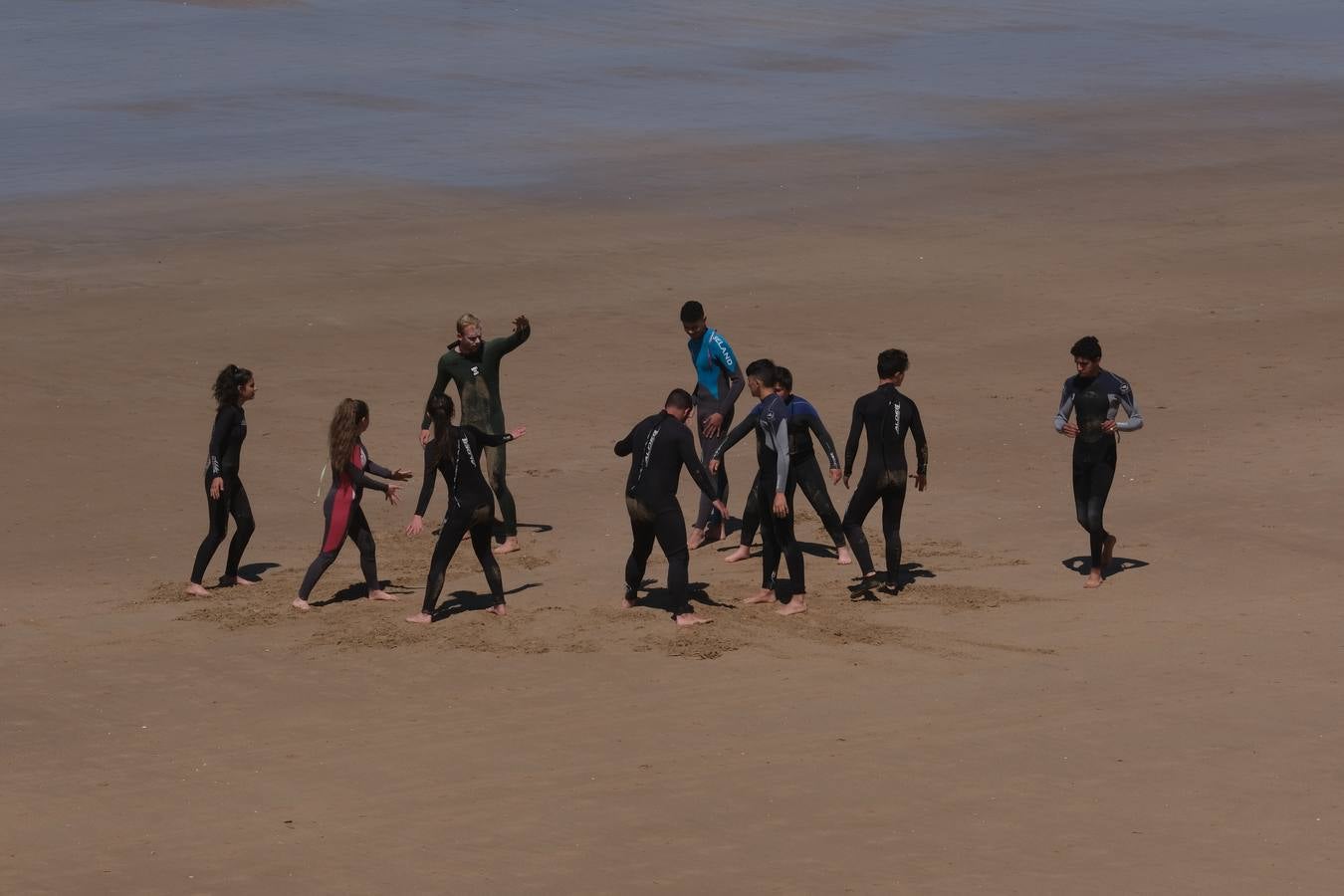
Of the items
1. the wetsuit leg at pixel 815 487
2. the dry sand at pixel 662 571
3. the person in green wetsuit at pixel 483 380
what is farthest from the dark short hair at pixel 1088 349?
the person in green wetsuit at pixel 483 380

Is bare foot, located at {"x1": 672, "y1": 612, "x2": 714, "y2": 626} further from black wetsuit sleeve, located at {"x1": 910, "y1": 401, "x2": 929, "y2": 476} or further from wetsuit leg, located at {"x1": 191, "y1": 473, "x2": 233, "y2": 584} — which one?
wetsuit leg, located at {"x1": 191, "y1": 473, "x2": 233, "y2": 584}

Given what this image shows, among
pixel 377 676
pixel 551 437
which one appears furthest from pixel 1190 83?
pixel 377 676

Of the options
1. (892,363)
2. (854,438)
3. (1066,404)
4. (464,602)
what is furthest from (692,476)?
(1066,404)

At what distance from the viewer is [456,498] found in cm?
1434

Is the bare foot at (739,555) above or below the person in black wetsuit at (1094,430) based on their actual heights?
below

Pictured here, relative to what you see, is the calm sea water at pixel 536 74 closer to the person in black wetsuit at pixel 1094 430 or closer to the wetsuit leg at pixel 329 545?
the wetsuit leg at pixel 329 545

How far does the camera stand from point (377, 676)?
1341cm

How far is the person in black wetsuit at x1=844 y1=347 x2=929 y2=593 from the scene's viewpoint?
14.8 m

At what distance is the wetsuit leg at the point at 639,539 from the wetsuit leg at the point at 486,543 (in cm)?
92

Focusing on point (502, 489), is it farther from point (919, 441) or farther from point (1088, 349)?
point (1088, 349)

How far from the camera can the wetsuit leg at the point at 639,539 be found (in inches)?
563

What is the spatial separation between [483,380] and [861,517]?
3317 millimetres

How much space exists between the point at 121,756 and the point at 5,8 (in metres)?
43.3

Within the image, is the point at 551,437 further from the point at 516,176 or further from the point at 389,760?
the point at 516,176
